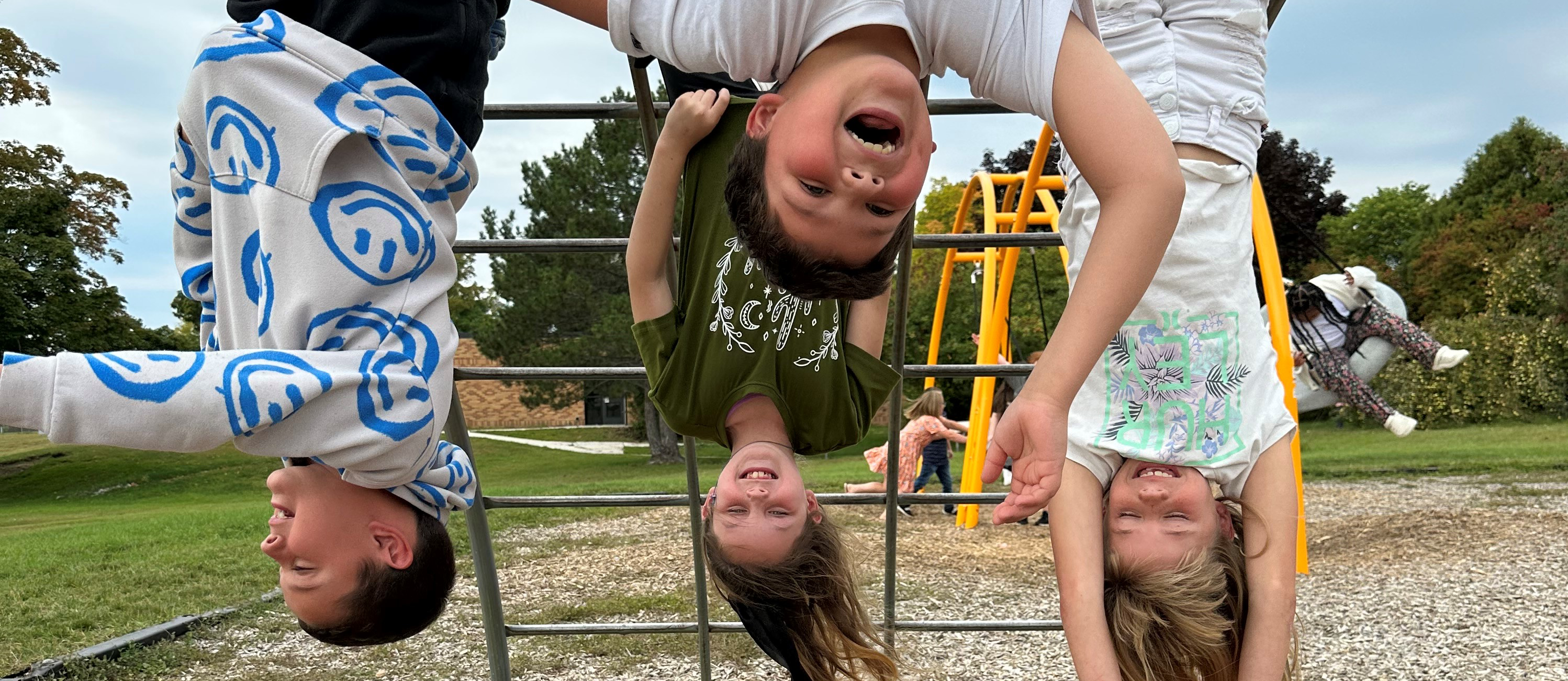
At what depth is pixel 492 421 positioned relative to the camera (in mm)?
33094

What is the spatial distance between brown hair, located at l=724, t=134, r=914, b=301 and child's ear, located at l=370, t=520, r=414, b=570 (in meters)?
0.98

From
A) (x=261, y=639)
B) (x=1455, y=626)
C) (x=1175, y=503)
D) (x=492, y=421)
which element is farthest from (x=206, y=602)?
(x=492, y=421)

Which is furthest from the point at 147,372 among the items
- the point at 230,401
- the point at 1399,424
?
the point at 1399,424

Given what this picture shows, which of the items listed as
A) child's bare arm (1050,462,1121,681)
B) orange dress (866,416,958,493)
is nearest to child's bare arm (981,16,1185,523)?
child's bare arm (1050,462,1121,681)

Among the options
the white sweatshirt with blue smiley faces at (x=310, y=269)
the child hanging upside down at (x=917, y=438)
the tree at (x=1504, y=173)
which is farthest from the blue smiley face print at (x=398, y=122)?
the tree at (x=1504, y=173)

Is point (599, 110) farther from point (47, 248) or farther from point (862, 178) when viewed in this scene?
point (47, 248)

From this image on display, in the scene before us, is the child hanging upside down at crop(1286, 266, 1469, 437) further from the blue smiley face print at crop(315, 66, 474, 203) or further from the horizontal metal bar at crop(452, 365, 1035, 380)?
the blue smiley face print at crop(315, 66, 474, 203)

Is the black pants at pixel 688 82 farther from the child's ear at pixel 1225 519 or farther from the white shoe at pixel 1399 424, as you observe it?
the white shoe at pixel 1399 424

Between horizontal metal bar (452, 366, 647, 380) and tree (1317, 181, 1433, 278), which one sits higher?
tree (1317, 181, 1433, 278)

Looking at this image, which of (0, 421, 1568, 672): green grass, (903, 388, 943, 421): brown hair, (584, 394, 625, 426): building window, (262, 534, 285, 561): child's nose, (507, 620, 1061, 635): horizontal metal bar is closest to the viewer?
(262, 534, 285, 561): child's nose

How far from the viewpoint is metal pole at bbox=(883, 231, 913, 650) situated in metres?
2.79

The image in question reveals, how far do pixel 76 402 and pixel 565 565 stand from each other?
591 centimetres

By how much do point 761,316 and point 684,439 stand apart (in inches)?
29.9

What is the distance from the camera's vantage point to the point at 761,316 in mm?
2414
